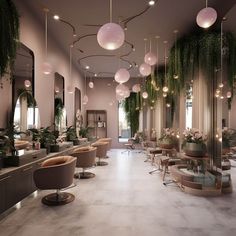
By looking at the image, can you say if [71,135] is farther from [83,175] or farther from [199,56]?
[199,56]

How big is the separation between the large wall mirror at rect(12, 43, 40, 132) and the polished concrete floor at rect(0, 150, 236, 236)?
149 centimetres

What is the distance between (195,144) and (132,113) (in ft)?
A: 22.7

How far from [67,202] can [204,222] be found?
2205 millimetres

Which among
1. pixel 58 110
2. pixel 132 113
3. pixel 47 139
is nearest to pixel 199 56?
pixel 47 139

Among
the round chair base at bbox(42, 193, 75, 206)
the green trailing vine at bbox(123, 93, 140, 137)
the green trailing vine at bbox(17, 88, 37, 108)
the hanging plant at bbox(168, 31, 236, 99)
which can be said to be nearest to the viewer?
the round chair base at bbox(42, 193, 75, 206)

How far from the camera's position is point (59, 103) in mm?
6621

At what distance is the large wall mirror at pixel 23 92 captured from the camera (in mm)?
4070

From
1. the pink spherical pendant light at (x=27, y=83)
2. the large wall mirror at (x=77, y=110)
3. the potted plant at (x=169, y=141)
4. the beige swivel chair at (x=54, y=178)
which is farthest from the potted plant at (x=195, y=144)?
the large wall mirror at (x=77, y=110)

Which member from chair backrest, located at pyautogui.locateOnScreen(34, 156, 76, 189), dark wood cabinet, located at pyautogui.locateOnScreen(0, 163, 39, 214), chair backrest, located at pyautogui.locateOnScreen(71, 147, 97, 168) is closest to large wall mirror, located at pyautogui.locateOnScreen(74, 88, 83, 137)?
chair backrest, located at pyautogui.locateOnScreen(71, 147, 97, 168)

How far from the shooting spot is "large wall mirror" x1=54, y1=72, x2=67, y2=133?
6383 millimetres

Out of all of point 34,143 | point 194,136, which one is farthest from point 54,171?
point 194,136

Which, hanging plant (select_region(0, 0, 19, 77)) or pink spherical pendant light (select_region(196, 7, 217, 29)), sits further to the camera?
hanging plant (select_region(0, 0, 19, 77))

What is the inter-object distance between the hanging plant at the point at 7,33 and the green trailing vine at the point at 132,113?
26.8 ft

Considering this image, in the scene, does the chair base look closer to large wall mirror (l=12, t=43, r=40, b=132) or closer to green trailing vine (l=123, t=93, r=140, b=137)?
large wall mirror (l=12, t=43, r=40, b=132)
